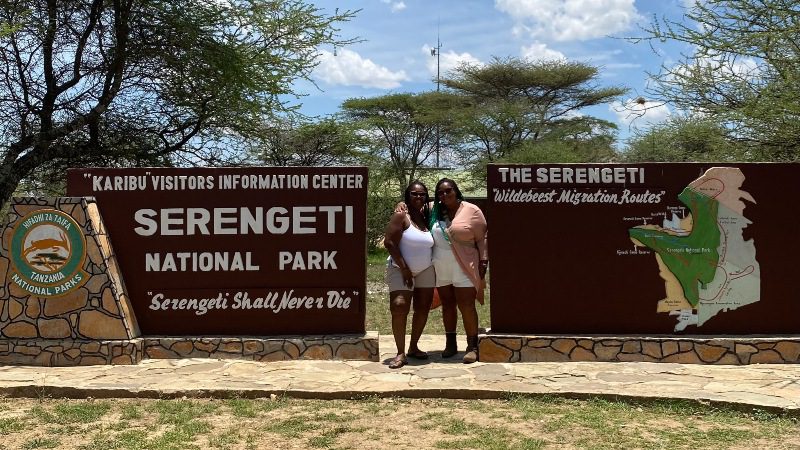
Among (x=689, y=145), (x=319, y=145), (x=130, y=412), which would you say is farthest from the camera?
(x=319, y=145)

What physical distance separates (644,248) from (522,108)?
26.8 metres

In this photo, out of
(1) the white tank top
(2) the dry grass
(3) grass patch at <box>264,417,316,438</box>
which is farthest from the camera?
(1) the white tank top

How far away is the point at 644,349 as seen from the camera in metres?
6.84

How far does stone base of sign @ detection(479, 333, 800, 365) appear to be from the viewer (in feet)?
22.2

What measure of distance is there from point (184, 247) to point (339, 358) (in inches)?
75.3

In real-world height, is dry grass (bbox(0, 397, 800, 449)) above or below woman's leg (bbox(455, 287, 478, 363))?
below

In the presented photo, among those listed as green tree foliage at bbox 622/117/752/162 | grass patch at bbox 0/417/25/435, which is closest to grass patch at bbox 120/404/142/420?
grass patch at bbox 0/417/25/435

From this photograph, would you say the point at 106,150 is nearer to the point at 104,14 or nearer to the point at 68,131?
the point at 68,131

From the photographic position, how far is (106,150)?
14516 mm

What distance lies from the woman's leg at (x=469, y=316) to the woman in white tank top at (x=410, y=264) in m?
0.30

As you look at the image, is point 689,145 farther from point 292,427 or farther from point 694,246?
point 292,427

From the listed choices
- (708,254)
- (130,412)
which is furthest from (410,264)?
(708,254)

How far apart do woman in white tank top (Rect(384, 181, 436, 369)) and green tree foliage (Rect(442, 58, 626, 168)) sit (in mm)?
24977

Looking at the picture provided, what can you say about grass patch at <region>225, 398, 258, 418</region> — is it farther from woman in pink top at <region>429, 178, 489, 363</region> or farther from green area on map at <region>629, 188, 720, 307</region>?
green area on map at <region>629, 188, 720, 307</region>
